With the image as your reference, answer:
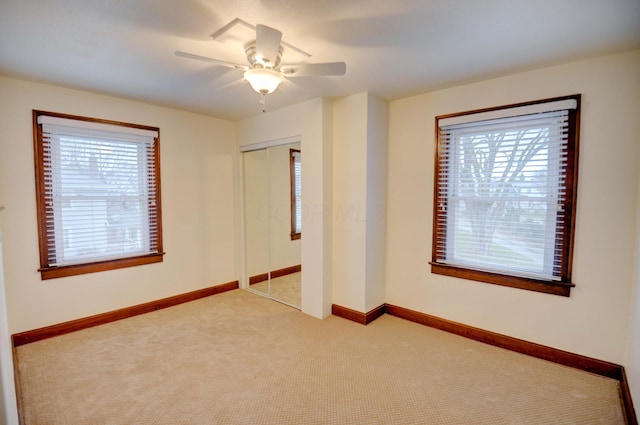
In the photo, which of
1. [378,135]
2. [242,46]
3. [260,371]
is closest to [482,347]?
[260,371]

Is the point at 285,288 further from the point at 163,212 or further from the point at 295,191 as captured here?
the point at 163,212

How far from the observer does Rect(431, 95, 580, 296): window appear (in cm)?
239

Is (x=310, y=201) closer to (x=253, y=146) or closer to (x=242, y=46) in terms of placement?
(x=253, y=146)

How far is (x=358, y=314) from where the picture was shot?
3.18 m

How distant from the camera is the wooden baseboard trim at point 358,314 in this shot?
3.15 metres

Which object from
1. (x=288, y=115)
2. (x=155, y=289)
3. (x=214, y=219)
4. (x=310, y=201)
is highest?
(x=288, y=115)

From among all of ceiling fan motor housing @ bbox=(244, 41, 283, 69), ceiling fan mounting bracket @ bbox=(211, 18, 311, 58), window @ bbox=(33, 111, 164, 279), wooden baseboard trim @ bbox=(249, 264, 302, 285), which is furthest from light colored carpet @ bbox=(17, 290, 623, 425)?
ceiling fan mounting bracket @ bbox=(211, 18, 311, 58)

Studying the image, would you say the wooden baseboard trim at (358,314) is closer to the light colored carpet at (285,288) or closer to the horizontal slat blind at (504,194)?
the light colored carpet at (285,288)

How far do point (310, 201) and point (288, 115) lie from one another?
3.38ft

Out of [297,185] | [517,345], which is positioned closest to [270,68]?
[297,185]

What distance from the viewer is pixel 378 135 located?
3188mm

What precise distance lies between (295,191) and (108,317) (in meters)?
2.41

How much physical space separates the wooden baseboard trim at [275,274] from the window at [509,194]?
1.69 meters

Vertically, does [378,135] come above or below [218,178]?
above
